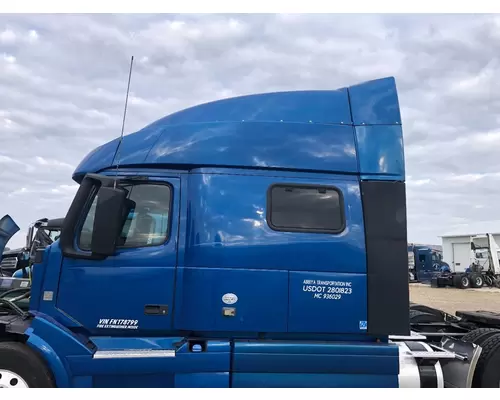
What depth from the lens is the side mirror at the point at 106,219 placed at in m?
4.11

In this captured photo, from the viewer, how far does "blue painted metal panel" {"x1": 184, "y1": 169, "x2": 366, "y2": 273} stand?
4.24m

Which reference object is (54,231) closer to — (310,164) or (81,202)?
(81,202)

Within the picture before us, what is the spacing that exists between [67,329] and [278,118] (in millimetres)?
2887

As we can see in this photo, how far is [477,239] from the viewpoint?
114 feet

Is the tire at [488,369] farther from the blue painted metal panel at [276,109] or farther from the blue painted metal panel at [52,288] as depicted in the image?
the blue painted metal panel at [52,288]

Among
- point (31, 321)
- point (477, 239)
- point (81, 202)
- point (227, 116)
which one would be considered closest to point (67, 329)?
A: point (31, 321)

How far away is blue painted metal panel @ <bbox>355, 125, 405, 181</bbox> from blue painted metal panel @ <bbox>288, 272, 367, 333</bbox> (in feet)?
3.43

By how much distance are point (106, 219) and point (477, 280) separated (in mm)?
32691

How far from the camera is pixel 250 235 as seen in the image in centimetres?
427

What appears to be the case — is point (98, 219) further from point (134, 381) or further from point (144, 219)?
point (134, 381)

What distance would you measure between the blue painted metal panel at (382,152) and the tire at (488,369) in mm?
2057

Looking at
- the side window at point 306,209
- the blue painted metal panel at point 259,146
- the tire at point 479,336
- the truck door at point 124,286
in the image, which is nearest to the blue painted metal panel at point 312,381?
the truck door at point 124,286

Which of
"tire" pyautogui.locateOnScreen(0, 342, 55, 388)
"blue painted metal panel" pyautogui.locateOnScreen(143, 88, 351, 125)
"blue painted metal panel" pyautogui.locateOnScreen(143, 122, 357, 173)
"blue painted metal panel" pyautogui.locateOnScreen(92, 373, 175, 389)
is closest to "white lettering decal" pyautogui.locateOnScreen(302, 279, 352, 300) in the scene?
"blue painted metal panel" pyautogui.locateOnScreen(143, 122, 357, 173)

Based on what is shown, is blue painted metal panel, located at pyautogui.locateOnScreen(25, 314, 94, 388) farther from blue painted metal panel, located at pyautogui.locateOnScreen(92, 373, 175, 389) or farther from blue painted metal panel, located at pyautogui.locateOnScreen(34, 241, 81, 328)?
blue painted metal panel, located at pyautogui.locateOnScreen(92, 373, 175, 389)
